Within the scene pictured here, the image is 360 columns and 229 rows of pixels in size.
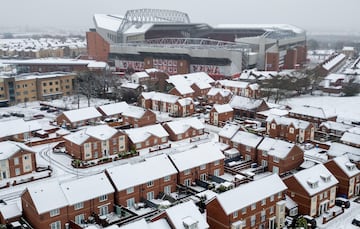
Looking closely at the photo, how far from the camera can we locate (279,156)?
28.9 meters

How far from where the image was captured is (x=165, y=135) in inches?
1412

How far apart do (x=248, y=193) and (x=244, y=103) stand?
25000 mm

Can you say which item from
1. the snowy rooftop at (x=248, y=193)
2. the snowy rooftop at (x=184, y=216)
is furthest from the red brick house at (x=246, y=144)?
the snowy rooftop at (x=184, y=216)

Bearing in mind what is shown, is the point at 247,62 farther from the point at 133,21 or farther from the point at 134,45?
the point at 133,21

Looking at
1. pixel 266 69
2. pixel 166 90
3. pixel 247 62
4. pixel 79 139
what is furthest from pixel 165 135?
pixel 266 69

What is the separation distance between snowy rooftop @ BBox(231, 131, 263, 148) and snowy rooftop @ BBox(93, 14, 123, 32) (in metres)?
63.3

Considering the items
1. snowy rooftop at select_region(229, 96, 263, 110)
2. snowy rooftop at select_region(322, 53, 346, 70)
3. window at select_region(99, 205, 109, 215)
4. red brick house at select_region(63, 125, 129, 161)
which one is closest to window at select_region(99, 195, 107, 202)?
window at select_region(99, 205, 109, 215)

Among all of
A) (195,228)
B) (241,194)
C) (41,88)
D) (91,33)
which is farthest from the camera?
(91,33)

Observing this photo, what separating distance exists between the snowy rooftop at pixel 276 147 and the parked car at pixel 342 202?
5054mm

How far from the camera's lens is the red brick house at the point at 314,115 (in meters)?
39.9

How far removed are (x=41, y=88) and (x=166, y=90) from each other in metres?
18.1

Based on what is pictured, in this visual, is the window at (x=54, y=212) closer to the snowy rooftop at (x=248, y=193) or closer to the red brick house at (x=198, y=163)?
the red brick house at (x=198, y=163)

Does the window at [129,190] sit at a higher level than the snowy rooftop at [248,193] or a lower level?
lower

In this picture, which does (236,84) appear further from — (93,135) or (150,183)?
(150,183)
